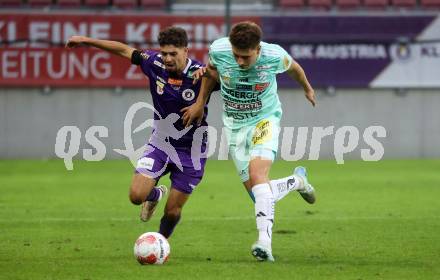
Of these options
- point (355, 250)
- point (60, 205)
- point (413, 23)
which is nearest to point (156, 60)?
point (355, 250)

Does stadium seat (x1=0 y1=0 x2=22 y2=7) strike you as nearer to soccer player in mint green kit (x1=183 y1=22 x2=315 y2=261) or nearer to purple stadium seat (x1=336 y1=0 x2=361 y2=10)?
purple stadium seat (x1=336 y1=0 x2=361 y2=10)

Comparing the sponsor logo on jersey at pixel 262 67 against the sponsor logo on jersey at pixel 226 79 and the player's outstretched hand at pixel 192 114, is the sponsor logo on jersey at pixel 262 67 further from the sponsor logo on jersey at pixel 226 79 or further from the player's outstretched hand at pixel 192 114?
the player's outstretched hand at pixel 192 114

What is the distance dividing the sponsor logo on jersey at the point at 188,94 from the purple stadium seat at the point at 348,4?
16.5 m

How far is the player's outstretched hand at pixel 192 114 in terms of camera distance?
9592 mm

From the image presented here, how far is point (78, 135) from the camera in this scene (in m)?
24.0

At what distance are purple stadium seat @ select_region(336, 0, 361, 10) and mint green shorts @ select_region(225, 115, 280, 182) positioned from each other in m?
16.7

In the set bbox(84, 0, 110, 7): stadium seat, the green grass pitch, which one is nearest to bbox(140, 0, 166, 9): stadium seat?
bbox(84, 0, 110, 7): stadium seat

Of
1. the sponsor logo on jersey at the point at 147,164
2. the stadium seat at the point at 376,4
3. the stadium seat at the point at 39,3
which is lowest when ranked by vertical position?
the stadium seat at the point at 39,3

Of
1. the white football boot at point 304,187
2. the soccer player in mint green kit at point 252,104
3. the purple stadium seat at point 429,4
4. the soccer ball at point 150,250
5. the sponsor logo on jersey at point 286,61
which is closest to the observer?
the soccer ball at point 150,250

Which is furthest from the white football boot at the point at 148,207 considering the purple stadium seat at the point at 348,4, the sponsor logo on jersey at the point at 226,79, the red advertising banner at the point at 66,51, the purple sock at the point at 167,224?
the purple stadium seat at the point at 348,4

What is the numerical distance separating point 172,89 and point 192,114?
16.6 inches

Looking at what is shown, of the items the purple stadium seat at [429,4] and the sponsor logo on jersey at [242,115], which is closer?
the sponsor logo on jersey at [242,115]

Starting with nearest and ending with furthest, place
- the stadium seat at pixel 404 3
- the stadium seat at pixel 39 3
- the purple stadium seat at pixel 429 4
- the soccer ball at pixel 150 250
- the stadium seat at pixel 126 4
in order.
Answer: the soccer ball at pixel 150 250 < the stadium seat at pixel 39 3 < the stadium seat at pixel 126 4 < the purple stadium seat at pixel 429 4 < the stadium seat at pixel 404 3

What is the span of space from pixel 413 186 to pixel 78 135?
29.6ft
